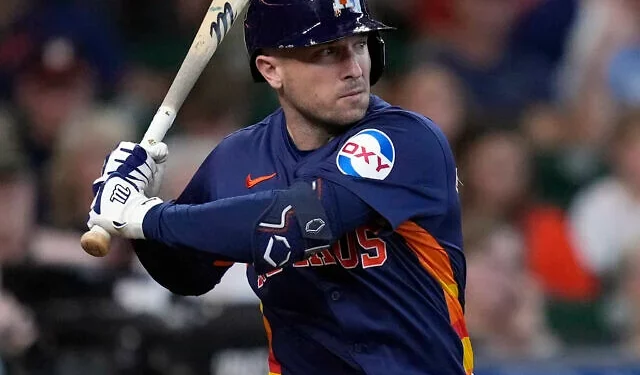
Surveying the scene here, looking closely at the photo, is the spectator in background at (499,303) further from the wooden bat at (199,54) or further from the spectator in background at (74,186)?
the wooden bat at (199,54)

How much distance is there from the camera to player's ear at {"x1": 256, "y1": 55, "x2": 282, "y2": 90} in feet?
12.1

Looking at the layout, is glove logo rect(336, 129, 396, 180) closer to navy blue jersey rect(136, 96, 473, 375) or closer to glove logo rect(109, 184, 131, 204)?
navy blue jersey rect(136, 96, 473, 375)

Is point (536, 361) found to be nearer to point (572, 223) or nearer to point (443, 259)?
point (572, 223)

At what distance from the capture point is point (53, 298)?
565 cm

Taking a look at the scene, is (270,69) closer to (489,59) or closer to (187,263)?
(187,263)

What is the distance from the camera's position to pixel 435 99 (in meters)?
7.30

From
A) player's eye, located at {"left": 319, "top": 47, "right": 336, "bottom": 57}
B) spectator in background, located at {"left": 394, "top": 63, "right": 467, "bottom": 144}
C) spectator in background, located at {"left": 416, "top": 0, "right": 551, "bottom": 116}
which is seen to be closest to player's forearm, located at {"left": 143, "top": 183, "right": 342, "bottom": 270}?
player's eye, located at {"left": 319, "top": 47, "right": 336, "bottom": 57}

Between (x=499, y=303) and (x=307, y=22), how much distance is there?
3174mm

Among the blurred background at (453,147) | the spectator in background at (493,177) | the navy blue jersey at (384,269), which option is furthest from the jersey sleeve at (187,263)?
the spectator in background at (493,177)

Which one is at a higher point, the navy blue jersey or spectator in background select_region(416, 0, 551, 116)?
the navy blue jersey

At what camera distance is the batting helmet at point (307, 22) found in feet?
11.5

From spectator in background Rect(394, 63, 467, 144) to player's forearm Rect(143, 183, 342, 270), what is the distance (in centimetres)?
380

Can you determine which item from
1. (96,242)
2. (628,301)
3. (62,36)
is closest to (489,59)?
(628,301)

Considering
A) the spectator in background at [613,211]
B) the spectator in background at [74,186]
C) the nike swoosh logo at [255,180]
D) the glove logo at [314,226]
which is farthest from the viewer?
the spectator in background at [613,211]
